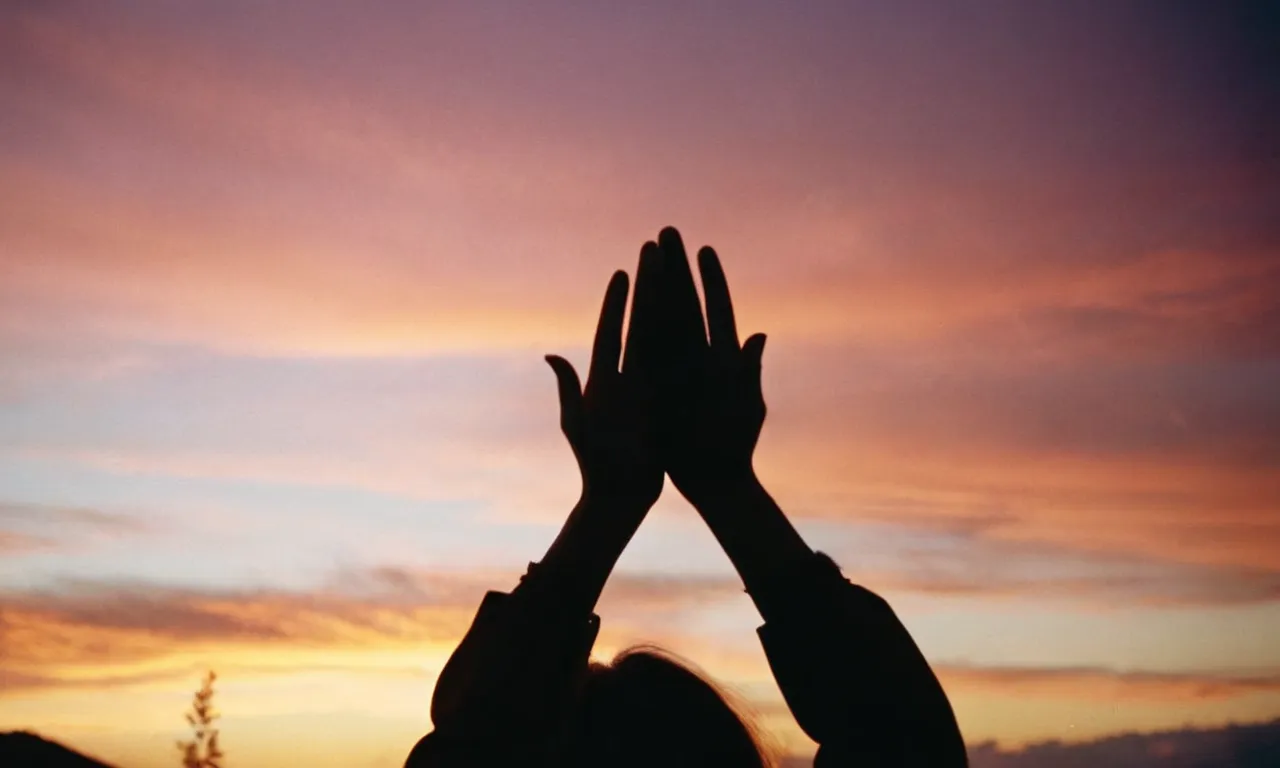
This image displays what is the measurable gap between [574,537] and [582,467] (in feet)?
1.13

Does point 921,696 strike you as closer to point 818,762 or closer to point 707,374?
point 818,762

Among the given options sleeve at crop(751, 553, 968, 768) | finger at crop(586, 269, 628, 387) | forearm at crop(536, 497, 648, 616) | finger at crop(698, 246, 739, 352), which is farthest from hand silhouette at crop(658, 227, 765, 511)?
sleeve at crop(751, 553, 968, 768)

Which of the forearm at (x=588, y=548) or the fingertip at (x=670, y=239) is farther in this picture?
the fingertip at (x=670, y=239)

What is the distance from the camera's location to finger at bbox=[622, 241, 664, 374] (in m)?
4.09

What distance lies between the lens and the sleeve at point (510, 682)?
131 inches

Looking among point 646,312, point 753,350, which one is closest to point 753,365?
point 753,350

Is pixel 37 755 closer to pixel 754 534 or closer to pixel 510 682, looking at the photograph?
pixel 510 682

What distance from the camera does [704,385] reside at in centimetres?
407

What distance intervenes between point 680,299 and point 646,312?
0.13 metres

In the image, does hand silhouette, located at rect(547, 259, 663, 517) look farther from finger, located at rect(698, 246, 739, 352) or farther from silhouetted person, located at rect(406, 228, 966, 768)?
finger, located at rect(698, 246, 739, 352)

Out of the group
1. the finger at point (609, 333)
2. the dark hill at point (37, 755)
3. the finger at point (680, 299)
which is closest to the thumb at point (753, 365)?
the finger at point (680, 299)

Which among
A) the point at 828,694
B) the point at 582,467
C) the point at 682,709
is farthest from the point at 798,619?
the point at 582,467

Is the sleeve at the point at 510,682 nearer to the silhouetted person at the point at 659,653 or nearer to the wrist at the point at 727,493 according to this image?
the silhouetted person at the point at 659,653

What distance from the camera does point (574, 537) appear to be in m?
3.75
